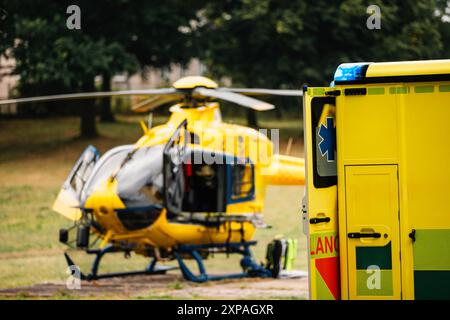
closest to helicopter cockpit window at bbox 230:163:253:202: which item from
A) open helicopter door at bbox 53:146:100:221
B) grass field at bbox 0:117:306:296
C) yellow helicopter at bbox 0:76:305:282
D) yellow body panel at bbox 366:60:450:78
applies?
yellow helicopter at bbox 0:76:305:282

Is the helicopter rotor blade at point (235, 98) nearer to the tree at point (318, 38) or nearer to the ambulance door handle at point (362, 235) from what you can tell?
the ambulance door handle at point (362, 235)

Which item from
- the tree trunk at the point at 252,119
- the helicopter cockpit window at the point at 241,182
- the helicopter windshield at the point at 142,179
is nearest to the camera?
the helicopter windshield at the point at 142,179

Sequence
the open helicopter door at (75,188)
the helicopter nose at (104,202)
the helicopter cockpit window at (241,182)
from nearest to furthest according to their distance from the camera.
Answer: the helicopter nose at (104,202) → the open helicopter door at (75,188) → the helicopter cockpit window at (241,182)

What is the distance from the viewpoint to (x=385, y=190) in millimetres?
9172

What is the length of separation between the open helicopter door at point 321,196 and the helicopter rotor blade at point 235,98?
18.8ft

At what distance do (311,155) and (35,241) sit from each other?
1664 centimetres

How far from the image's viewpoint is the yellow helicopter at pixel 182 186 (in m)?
17.2

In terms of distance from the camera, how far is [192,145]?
1753 cm

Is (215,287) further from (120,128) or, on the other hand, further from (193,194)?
(120,128)

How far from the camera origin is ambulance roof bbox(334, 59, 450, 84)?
916 cm

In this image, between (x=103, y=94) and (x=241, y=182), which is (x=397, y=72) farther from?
(x=241, y=182)

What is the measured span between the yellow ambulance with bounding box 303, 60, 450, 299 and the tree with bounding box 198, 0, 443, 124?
29.9 m

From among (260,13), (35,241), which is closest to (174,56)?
(260,13)

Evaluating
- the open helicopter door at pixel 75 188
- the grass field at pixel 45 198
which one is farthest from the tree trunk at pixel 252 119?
the open helicopter door at pixel 75 188
